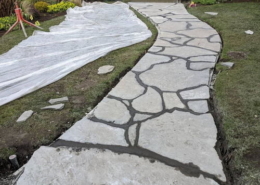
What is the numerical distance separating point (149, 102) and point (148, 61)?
1.15 meters

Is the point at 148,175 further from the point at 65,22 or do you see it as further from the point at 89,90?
the point at 65,22

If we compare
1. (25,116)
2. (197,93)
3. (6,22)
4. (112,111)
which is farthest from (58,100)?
(6,22)

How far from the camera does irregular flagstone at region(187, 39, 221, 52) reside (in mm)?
4027

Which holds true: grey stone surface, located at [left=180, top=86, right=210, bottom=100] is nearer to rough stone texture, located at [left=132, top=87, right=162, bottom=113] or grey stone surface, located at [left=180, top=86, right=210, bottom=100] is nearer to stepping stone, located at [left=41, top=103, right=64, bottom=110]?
rough stone texture, located at [left=132, top=87, right=162, bottom=113]

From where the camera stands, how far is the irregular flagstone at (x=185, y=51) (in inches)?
149

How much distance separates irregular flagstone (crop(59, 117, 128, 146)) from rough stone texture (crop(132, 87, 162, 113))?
406 mm

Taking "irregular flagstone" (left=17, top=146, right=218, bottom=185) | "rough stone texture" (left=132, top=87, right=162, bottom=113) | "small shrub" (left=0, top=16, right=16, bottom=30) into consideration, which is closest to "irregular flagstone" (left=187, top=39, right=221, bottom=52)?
"rough stone texture" (left=132, top=87, right=162, bottom=113)

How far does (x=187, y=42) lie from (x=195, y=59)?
83 cm

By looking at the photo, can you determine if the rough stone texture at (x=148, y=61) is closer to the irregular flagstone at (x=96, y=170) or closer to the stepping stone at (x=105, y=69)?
the stepping stone at (x=105, y=69)

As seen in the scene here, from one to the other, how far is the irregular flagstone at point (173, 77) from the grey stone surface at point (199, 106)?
0.34 metres

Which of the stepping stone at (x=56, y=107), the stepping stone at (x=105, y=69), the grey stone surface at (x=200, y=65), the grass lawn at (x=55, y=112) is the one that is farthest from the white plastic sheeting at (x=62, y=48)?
the grey stone surface at (x=200, y=65)

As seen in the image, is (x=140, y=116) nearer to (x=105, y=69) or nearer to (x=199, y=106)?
(x=199, y=106)

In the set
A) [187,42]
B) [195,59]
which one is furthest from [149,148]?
[187,42]

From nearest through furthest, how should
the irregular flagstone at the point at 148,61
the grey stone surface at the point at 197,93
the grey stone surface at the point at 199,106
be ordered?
1. the grey stone surface at the point at 199,106
2. the grey stone surface at the point at 197,93
3. the irregular flagstone at the point at 148,61
